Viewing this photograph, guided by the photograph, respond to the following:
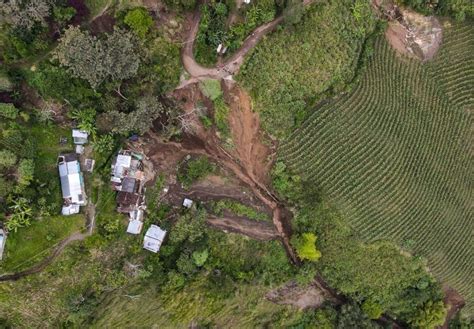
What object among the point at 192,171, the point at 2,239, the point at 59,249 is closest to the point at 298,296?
the point at 192,171

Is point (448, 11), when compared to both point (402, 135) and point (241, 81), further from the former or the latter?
point (241, 81)

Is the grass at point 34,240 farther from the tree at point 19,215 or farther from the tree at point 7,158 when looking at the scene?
the tree at point 7,158

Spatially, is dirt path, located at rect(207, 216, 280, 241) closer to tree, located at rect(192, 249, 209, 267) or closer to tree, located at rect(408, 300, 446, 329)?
tree, located at rect(192, 249, 209, 267)

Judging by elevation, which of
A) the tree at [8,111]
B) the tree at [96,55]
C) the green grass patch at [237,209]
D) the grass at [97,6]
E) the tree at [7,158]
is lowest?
the green grass patch at [237,209]

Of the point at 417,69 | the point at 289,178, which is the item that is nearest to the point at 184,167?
the point at 289,178

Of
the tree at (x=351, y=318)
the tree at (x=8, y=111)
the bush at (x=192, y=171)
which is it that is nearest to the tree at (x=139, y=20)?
the tree at (x=8, y=111)

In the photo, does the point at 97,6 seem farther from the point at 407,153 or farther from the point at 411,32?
the point at 407,153

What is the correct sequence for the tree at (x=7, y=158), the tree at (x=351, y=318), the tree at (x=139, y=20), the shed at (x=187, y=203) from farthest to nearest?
the tree at (x=351, y=318)
the shed at (x=187, y=203)
the tree at (x=139, y=20)
the tree at (x=7, y=158)
